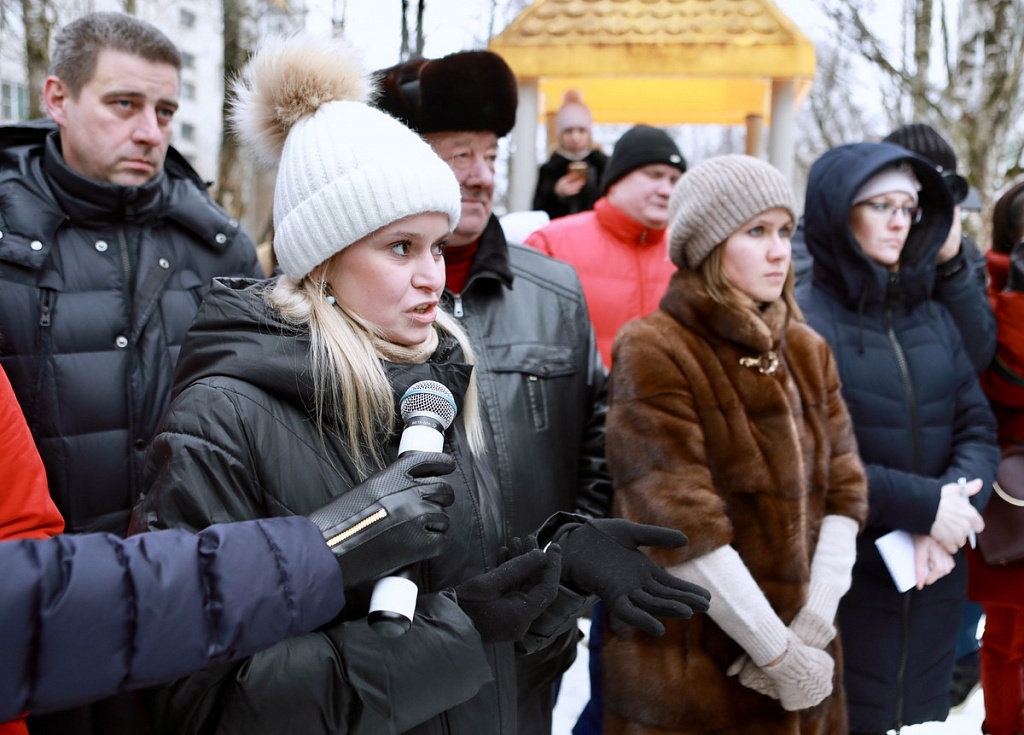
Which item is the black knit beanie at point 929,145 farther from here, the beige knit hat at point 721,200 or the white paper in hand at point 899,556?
the white paper in hand at point 899,556

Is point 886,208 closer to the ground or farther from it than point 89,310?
farther from it

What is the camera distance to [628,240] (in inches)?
164

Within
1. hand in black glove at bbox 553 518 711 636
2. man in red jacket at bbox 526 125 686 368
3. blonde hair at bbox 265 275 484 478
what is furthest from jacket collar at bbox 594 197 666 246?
blonde hair at bbox 265 275 484 478

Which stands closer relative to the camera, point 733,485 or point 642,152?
point 733,485

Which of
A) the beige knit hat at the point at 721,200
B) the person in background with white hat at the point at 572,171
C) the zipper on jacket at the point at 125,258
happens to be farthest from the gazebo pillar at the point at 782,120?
the zipper on jacket at the point at 125,258

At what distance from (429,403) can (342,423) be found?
18 centimetres

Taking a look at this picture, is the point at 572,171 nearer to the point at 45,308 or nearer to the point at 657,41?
the point at 657,41

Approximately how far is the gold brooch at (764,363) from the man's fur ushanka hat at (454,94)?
103cm

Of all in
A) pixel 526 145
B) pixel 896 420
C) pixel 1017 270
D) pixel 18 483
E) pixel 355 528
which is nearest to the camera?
pixel 355 528

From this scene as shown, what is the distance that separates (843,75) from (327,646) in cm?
2261

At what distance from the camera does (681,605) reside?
1.78m

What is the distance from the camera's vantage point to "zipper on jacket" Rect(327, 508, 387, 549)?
1.31m

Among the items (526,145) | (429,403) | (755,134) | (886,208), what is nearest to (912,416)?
(886,208)

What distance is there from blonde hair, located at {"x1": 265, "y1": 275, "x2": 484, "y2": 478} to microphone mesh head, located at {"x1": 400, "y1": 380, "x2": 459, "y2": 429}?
6cm
